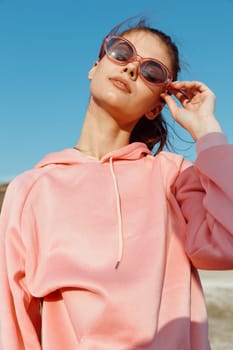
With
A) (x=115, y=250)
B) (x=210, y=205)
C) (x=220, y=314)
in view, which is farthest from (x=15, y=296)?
(x=220, y=314)

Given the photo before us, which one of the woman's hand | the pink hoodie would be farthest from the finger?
the pink hoodie

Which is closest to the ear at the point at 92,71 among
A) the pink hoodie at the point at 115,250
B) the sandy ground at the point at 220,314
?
the pink hoodie at the point at 115,250

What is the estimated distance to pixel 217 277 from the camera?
8055 mm

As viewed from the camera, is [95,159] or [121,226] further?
[95,159]

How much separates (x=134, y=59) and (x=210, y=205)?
0.56m

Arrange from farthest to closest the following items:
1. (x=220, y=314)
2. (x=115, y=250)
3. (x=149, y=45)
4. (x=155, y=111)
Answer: (x=220, y=314)
(x=155, y=111)
(x=149, y=45)
(x=115, y=250)

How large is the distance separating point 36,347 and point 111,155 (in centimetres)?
64

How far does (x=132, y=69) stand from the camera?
6.48ft

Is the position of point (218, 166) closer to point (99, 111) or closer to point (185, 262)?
point (185, 262)

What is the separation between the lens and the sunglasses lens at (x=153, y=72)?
1992mm

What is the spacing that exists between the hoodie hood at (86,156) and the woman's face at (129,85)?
113mm

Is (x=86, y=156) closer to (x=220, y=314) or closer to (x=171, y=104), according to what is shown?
(x=171, y=104)

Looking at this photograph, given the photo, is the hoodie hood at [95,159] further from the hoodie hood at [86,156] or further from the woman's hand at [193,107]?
the woman's hand at [193,107]

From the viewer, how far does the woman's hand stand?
6.37 ft
